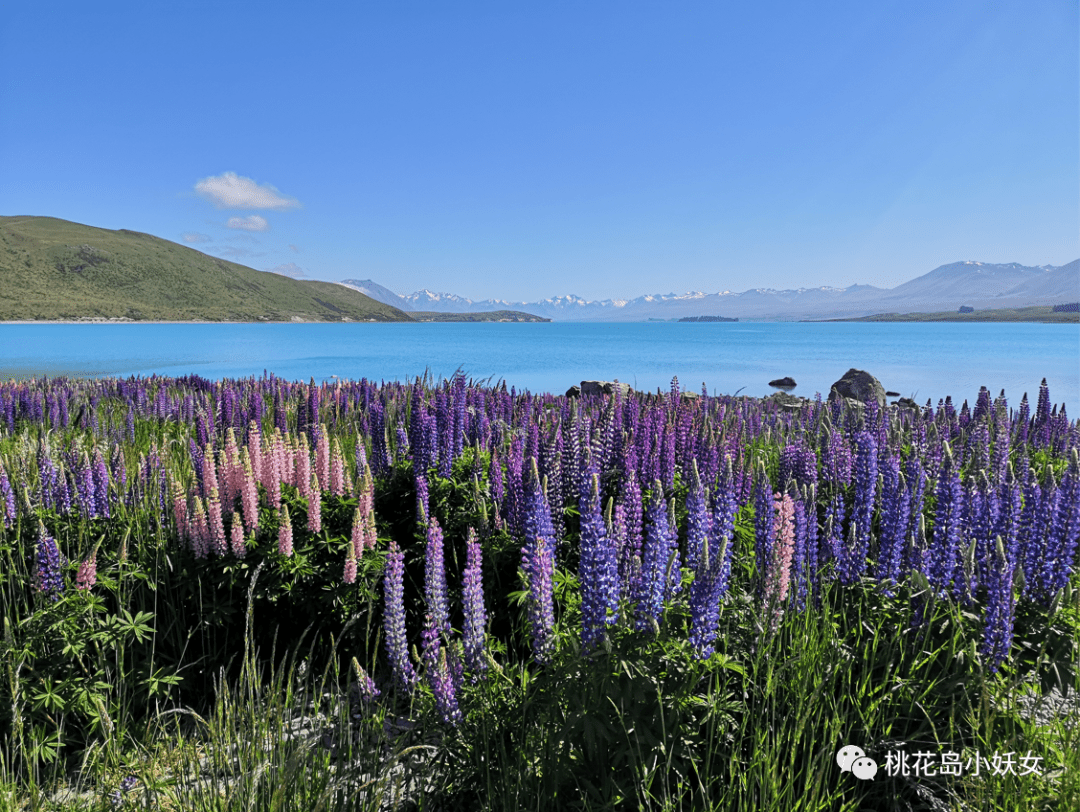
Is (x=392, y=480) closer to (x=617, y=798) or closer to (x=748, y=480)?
(x=748, y=480)

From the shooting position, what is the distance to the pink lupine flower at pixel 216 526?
13.6 ft

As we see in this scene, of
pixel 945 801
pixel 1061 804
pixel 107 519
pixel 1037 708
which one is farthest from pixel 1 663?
pixel 1037 708

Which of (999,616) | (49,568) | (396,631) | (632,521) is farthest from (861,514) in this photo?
(49,568)

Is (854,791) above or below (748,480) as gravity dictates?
below

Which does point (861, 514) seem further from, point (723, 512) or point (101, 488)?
point (101, 488)

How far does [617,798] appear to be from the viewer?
229 centimetres

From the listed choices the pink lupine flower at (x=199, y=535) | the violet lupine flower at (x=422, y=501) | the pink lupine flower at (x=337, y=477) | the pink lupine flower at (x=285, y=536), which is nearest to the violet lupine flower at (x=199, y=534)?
the pink lupine flower at (x=199, y=535)

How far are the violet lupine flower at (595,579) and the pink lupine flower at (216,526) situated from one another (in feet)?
9.24

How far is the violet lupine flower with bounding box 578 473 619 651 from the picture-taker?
2594 mm

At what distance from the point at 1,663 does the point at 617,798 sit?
11.0 ft

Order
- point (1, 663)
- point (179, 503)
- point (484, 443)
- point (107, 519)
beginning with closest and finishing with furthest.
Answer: point (1, 663) < point (179, 503) < point (107, 519) < point (484, 443)

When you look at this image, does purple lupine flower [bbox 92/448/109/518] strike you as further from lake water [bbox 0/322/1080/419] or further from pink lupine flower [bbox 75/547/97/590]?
lake water [bbox 0/322/1080/419]

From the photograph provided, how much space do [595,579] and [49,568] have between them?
3374 mm

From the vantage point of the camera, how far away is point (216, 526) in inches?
164
